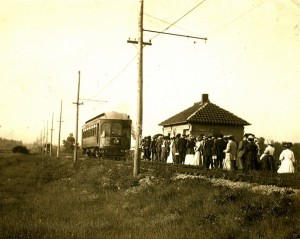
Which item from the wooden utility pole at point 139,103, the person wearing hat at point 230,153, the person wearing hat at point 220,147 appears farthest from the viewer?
the person wearing hat at point 220,147

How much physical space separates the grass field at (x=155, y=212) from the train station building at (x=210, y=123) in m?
17.0

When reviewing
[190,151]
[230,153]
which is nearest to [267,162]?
[230,153]

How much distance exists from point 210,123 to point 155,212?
2363 cm

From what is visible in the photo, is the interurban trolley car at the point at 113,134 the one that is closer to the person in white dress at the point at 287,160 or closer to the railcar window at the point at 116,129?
the railcar window at the point at 116,129

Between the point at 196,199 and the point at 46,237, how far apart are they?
13.7ft

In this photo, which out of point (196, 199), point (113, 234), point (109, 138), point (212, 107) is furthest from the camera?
point (212, 107)

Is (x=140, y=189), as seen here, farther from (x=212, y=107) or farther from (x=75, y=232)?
(x=212, y=107)

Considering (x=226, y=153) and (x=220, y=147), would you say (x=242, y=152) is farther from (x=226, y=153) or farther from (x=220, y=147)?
(x=220, y=147)

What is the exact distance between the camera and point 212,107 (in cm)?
3706

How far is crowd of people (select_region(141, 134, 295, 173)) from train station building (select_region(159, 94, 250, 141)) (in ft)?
30.0

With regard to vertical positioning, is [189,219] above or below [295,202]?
below

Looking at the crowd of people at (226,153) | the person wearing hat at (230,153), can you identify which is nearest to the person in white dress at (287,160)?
the crowd of people at (226,153)

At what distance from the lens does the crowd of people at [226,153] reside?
1580 centimetres

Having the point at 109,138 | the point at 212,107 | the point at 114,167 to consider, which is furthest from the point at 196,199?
the point at 212,107
